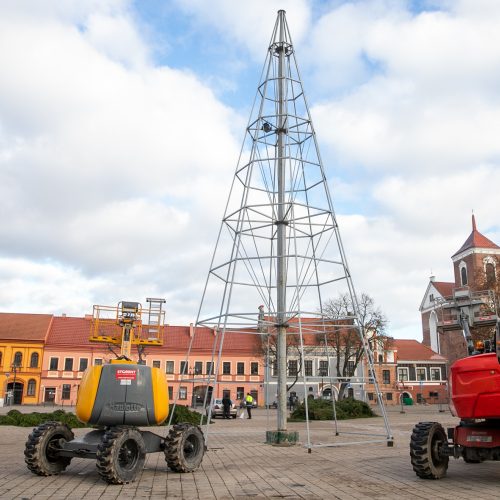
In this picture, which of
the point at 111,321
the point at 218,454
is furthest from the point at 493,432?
the point at 111,321

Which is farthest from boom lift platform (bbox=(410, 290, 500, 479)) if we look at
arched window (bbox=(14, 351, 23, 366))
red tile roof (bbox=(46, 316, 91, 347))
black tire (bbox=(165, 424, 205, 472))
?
arched window (bbox=(14, 351, 23, 366))

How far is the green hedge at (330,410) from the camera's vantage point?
28.0 metres

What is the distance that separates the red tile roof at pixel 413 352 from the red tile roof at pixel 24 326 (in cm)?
4446

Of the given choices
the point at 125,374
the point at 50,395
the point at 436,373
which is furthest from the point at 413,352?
the point at 125,374

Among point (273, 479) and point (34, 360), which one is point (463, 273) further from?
point (273, 479)

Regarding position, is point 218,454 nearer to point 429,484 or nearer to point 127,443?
point 127,443

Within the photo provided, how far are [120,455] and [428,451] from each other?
193 inches

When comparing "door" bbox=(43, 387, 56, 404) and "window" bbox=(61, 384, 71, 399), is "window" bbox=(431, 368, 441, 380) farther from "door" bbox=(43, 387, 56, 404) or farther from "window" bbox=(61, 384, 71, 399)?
"door" bbox=(43, 387, 56, 404)

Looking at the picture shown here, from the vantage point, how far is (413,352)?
260 feet

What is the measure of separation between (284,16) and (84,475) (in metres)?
13.5

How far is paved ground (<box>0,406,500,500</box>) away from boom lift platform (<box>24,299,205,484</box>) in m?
0.28

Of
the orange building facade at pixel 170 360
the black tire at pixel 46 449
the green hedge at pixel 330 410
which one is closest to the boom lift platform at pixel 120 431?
the black tire at pixel 46 449

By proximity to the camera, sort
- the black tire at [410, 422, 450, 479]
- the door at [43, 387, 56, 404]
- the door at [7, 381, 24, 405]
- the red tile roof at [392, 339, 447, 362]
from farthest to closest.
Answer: the red tile roof at [392, 339, 447, 362]
the door at [43, 387, 56, 404]
the door at [7, 381, 24, 405]
the black tire at [410, 422, 450, 479]

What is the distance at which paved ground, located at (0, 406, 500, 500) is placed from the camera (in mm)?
8055
